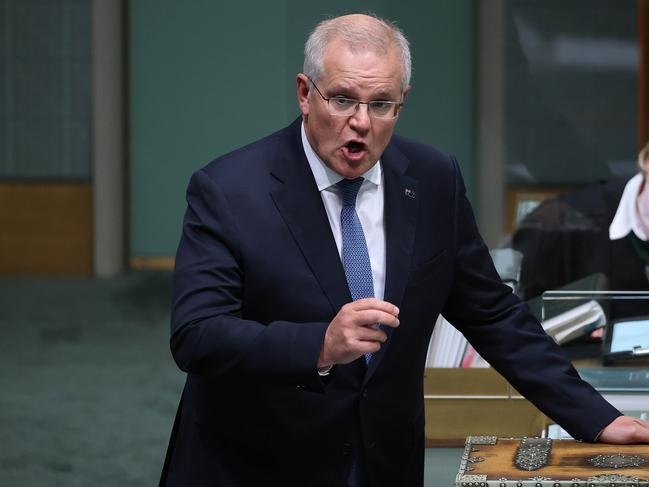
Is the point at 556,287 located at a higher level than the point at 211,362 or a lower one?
lower

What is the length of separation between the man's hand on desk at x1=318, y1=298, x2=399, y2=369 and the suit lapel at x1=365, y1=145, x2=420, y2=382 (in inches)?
11.5

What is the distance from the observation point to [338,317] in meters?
1.81

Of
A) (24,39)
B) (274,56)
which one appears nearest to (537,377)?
(274,56)

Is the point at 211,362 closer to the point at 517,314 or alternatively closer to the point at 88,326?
the point at 517,314

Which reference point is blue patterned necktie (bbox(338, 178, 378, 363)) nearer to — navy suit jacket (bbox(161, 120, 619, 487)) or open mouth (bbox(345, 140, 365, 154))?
navy suit jacket (bbox(161, 120, 619, 487))

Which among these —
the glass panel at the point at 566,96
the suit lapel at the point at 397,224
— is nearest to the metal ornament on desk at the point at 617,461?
the suit lapel at the point at 397,224

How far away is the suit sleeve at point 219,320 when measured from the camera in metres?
1.90

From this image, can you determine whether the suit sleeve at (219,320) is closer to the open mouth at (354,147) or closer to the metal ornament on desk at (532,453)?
the open mouth at (354,147)

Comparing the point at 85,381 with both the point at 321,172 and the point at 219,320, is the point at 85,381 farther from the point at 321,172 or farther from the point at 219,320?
the point at 219,320

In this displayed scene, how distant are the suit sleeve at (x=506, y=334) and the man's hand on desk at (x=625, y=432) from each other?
0.20 feet

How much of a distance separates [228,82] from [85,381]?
5.38 ft

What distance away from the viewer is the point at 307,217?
2.12m

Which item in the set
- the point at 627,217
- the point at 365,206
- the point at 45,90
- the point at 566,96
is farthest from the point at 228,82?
the point at 365,206

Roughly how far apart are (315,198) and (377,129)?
0.20 meters
